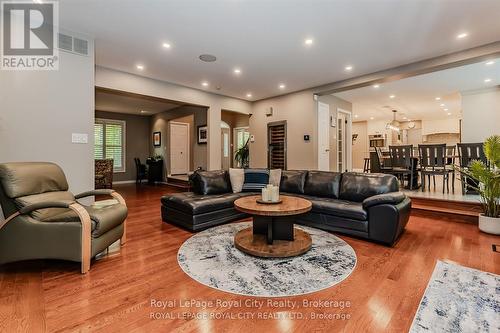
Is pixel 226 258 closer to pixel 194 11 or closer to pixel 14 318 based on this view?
pixel 14 318

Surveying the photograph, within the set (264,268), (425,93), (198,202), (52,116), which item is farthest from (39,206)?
(425,93)

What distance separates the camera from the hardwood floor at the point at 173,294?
5.20 feet

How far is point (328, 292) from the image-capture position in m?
1.96

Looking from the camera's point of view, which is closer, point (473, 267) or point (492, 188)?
point (473, 267)

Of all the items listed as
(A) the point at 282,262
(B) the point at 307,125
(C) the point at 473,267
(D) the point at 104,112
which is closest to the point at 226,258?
(A) the point at 282,262

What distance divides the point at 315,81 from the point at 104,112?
7.56m

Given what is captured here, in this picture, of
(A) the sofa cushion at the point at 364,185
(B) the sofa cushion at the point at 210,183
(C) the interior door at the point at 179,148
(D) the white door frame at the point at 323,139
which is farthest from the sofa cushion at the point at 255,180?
(C) the interior door at the point at 179,148

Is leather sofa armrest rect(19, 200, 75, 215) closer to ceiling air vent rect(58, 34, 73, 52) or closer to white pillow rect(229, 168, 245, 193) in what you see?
ceiling air vent rect(58, 34, 73, 52)

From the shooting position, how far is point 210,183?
4203mm

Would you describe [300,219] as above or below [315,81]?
below

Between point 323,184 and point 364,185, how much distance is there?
645 mm

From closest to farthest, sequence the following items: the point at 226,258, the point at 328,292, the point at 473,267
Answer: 1. the point at 328,292
2. the point at 473,267
3. the point at 226,258

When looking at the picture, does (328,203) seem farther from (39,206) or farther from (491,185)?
(39,206)

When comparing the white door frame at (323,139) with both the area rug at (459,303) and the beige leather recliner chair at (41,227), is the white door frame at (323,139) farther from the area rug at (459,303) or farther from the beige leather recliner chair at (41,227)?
the beige leather recliner chair at (41,227)
